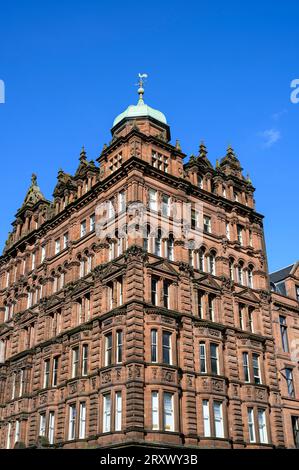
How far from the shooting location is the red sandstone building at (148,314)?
127ft

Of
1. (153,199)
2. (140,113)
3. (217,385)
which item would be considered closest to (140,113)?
(140,113)

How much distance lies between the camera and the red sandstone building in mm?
38688

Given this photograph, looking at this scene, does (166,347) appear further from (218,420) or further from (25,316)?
(25,316)

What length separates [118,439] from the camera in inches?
1426

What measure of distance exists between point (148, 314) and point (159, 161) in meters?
13.8

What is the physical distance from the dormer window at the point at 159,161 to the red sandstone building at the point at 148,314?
0.38 ft

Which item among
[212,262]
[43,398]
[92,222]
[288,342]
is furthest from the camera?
[288,342]

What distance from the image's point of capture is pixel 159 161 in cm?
4744

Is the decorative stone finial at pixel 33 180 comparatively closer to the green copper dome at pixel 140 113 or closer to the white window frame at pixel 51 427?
the green copper dome at pixel 140 113

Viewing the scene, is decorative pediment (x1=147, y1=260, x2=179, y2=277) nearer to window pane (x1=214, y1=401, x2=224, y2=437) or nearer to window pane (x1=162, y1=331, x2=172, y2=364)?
window pane (x1=162, y1=331, x2=172, y2=364)

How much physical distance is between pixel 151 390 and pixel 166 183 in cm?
1688

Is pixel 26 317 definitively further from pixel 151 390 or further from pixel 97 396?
pixel 151 390

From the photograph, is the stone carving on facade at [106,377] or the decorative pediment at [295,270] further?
the decorative pediment at [295,270]

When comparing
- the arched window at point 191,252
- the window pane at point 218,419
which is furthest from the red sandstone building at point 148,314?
the arched window at point 191,252
